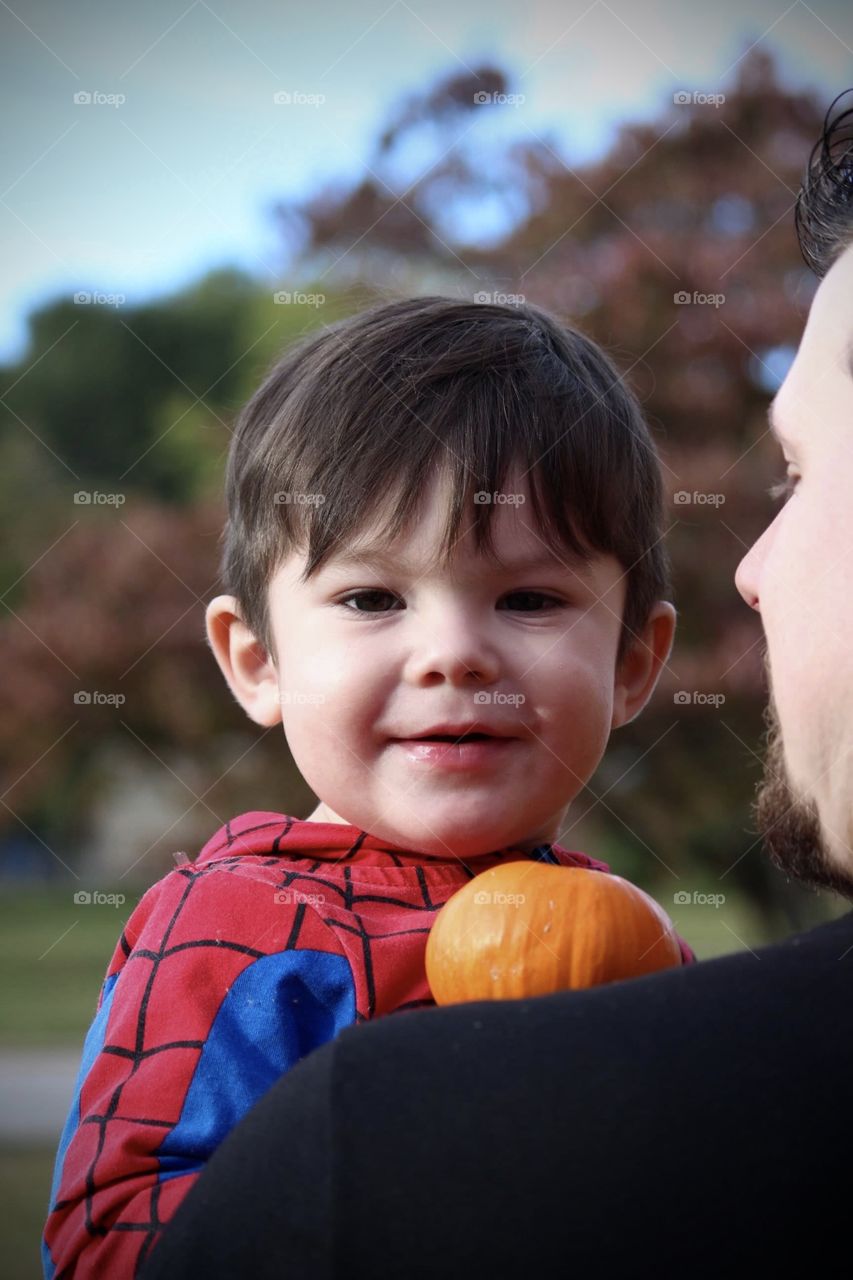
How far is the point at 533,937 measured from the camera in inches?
59.9

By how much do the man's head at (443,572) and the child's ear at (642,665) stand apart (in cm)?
1

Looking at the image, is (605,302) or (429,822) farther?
(605,302)

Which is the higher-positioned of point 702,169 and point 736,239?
point 702,169

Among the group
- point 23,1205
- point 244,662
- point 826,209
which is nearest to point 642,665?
point 244,662

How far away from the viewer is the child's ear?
6.63 ft

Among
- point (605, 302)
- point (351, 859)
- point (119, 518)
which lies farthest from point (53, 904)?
point (351, 859)

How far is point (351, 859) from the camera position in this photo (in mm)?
1745

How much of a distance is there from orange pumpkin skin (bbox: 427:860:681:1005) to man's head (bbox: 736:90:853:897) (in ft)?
0.68

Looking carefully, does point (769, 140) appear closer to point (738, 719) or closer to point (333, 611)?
point (738, 719)

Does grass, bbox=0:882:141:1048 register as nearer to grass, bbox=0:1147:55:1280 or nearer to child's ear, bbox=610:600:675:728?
grass, bbox=0:1147:55:1280

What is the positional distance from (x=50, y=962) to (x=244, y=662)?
17.6 metres

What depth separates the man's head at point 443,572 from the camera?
1.72 metres

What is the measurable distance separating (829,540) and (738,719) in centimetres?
446

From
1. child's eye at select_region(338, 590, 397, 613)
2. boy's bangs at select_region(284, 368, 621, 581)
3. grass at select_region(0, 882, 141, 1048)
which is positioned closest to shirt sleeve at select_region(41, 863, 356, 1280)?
child's eye at select_region(338, 590, 397, 613)
